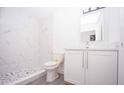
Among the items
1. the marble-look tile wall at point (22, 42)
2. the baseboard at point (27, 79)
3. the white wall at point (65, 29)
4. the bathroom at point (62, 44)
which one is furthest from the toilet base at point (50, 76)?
the white wall at point (65, 29)

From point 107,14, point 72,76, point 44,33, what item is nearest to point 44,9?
point 44,33

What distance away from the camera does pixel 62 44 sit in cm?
229

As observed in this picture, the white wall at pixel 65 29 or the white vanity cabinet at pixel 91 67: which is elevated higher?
the white wall at pixel 65 29

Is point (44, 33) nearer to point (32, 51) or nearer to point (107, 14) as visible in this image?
point (32, 51)

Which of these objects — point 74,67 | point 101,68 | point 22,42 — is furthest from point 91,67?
point 22,42

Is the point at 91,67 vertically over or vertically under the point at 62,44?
under

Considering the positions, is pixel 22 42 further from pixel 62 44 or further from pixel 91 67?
pixel 91 67

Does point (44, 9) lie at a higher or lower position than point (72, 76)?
higher

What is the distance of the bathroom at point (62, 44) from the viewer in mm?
1214

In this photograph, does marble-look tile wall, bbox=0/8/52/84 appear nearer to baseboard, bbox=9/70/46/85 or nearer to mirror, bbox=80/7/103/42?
baseboard, bbox=9/70/46/85

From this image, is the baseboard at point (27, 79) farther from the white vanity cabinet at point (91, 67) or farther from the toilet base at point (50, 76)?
the white vanity cabinet at point (91, 67)

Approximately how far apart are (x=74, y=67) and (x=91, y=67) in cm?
32

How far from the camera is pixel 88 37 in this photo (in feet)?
6.11
